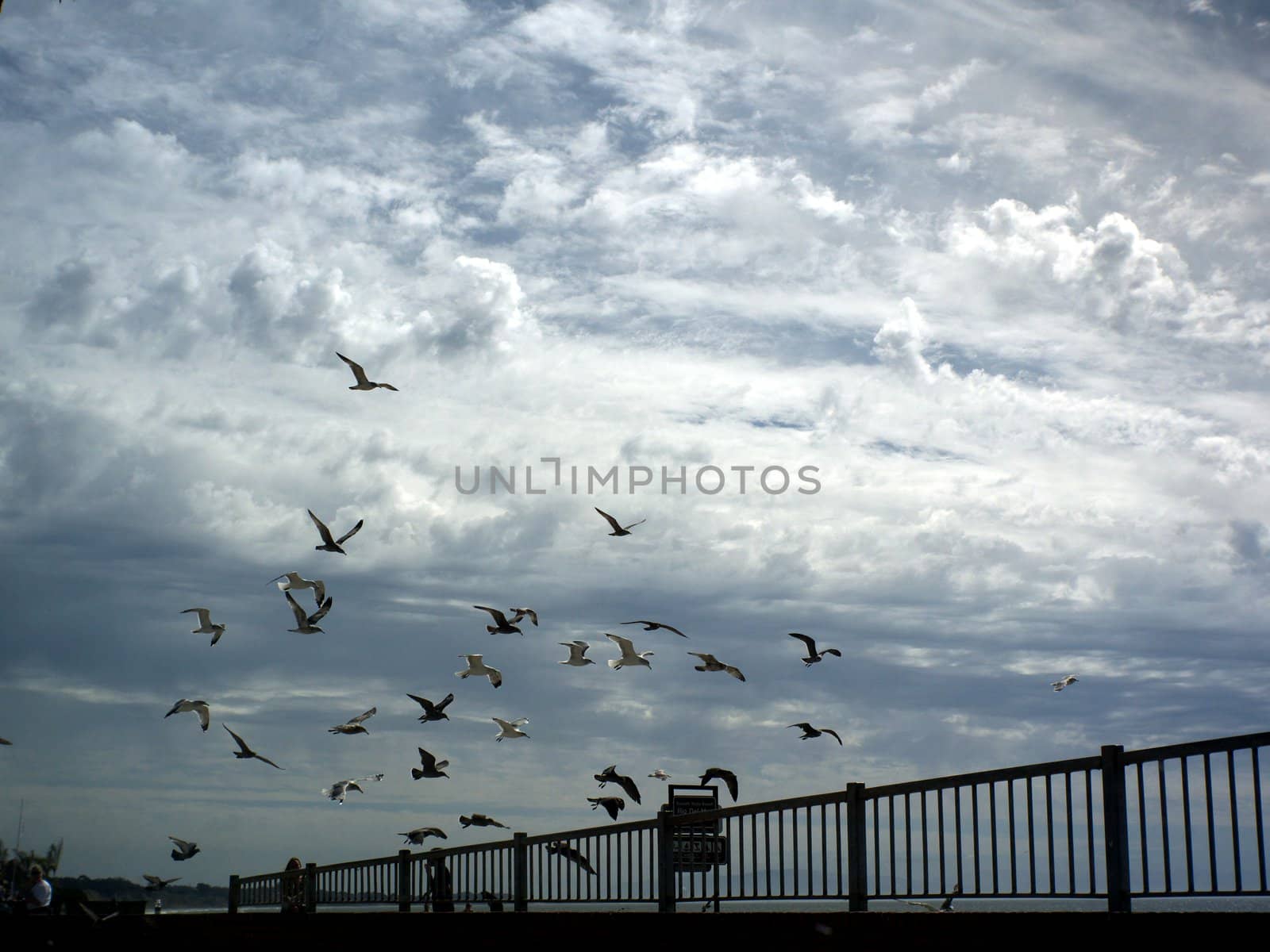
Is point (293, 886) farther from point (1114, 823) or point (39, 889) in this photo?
point (1114, 823)

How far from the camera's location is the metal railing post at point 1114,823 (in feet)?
29.6

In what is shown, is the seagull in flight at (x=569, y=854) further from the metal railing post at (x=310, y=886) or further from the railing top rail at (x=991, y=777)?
the metal railing post at (x=310, y=886)

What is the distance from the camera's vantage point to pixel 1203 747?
8297mm

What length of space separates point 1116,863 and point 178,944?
992 centimetres

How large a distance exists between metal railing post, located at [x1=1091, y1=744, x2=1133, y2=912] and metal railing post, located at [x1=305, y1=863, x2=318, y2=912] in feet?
59.1

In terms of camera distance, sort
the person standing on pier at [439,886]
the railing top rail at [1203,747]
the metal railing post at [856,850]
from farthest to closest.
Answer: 1. the person standing on pier at [439,886]
2. the metal railing post at [856,850]
3. the railing top rail at [1203,747]

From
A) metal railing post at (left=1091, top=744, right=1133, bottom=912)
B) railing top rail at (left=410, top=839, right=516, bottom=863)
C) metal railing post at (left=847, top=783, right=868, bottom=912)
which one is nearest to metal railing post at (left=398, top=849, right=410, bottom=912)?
railing top rail at (left=410, top=839, right=516, bottom=863)

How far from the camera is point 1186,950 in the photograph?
23.6ft

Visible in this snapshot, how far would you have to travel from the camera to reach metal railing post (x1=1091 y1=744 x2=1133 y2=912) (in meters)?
9.01

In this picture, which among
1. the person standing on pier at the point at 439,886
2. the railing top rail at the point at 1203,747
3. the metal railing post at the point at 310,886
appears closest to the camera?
the railing top rail at the point at 1203,747

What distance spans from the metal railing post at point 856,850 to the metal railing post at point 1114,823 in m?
2.46

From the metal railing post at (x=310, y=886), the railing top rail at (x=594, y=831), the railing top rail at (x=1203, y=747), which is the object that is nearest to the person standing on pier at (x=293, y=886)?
the metal railing post at (x=310, y=886)

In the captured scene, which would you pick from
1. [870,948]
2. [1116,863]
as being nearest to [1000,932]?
[870,948]

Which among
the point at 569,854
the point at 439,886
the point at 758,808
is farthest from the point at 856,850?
the point at 439,886
